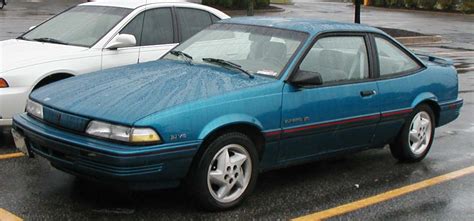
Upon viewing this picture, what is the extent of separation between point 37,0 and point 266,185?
1200 inches

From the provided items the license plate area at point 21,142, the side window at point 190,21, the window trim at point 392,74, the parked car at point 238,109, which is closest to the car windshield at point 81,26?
the side window at point 190,21

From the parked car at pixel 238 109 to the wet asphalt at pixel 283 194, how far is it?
0.23 metres

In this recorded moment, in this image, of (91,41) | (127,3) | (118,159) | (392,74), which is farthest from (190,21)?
(118,159)

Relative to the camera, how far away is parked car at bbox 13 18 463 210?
4105mm

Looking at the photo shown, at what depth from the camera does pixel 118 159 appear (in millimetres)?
3951

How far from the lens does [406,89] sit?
19.0ft

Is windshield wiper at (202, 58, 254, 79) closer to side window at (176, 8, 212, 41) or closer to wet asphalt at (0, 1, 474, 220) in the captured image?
wet asphalt at (0, 1, 474, 220)

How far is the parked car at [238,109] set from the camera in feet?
13.5

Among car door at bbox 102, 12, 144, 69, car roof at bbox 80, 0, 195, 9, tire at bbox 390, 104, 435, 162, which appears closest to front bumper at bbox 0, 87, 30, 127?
car door at bbox 102, 12, 144, 69

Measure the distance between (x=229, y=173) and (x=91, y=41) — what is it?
9.60 ft

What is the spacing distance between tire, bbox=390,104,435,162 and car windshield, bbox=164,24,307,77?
1.54 metres

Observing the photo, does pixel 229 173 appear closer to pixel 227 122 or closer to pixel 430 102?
pixel 227 122

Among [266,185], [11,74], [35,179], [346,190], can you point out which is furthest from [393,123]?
[11,74]

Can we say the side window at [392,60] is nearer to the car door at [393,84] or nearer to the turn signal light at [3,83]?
the car door at [393,84]
